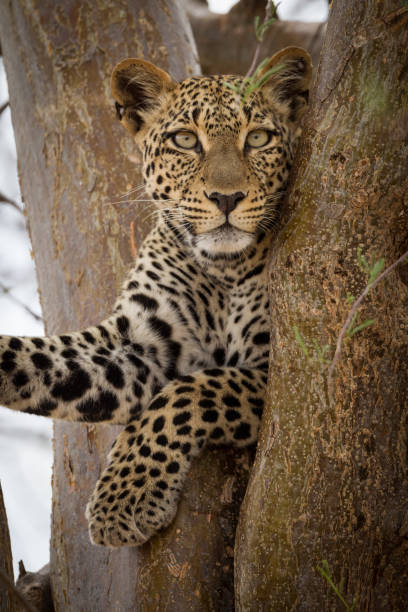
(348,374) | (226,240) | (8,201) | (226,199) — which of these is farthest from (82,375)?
(8,201)

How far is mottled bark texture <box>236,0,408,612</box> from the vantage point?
7.89ft

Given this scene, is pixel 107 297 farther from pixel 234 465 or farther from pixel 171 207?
pixel 234 465

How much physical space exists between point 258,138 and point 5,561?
2.54 meters

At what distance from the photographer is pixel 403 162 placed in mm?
2428

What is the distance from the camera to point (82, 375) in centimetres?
377

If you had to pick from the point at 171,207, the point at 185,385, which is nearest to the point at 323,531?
the point at 185,385

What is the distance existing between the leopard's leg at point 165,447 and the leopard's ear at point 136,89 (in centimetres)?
186

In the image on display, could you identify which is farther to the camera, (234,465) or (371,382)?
(234,465)

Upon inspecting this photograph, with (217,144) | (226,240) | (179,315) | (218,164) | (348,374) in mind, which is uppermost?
(217,144)

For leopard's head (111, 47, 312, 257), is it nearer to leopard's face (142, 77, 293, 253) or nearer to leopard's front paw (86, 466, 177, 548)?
Answer: leopard's face (142, 77, 293, 253)

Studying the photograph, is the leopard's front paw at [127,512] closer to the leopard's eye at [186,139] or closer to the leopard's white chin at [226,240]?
the leopard's white chin at [226,240]

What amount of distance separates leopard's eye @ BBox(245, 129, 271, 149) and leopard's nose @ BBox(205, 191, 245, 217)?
0.44 meters

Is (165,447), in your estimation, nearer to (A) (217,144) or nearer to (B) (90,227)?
(A) (217,144)

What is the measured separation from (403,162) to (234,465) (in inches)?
65.7
